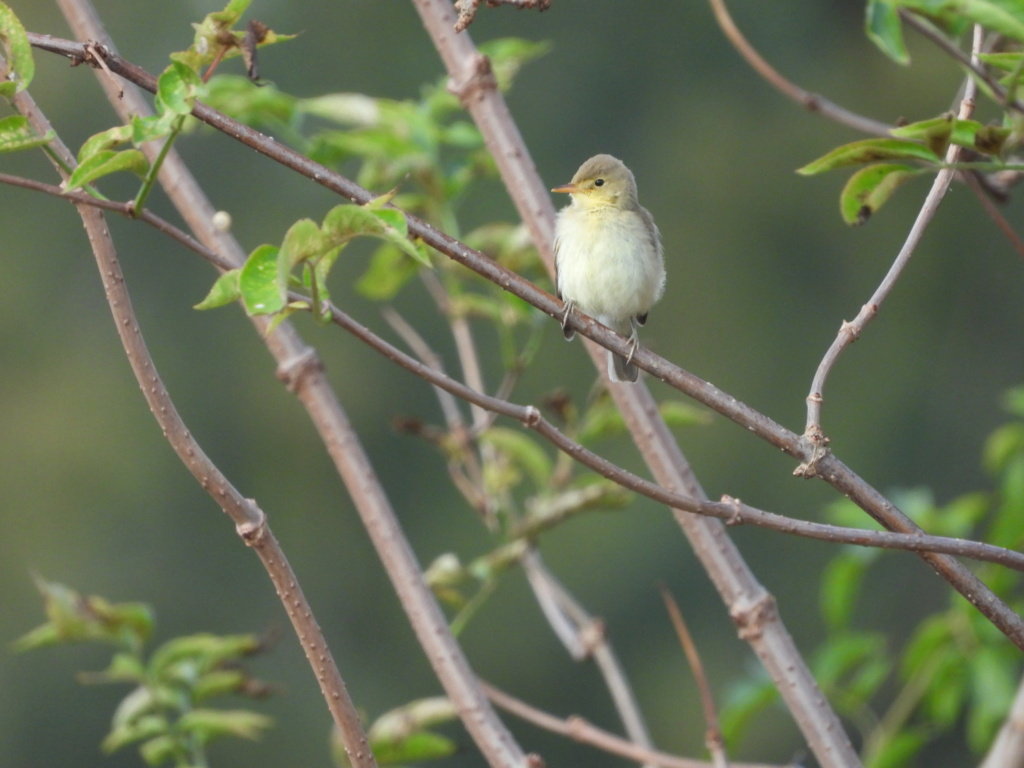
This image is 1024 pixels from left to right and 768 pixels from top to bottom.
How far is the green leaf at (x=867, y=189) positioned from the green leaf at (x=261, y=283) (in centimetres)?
73

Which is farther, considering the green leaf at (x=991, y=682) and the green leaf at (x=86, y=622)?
the green leaf at (x=991, y=682)

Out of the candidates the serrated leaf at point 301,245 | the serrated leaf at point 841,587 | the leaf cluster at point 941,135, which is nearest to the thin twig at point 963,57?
the leaf cluster at point 941,135

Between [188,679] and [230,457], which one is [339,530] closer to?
[230,457]

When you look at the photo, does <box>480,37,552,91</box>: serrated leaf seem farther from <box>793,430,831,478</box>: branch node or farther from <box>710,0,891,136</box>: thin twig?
<box>793,430,831,478</box>: branch node

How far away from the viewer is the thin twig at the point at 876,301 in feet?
5.22

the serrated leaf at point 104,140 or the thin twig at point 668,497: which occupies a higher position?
the serrated leaf at point 104,140

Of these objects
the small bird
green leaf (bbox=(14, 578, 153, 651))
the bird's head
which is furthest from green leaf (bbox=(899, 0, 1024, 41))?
the bird's head

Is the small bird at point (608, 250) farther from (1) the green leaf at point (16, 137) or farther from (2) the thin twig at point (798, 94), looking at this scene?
(1) the green leaf at point (16, 137)

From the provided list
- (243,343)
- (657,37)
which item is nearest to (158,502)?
(243,343)

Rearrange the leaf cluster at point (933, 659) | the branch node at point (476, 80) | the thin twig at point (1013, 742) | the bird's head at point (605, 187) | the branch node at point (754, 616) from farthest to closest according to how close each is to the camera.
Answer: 1. the bird's head at point (605, 187)
2. the leaf cluster at point (933, 659)
3. the branch node at point (476, 80)
4. the branch node at point (754, 616)
5. the thin twig at point (1013, 742)

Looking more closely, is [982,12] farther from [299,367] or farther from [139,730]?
[139,730]

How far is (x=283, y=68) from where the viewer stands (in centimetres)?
1655

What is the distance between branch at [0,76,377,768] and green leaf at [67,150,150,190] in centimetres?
7

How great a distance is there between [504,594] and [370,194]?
14.4m
